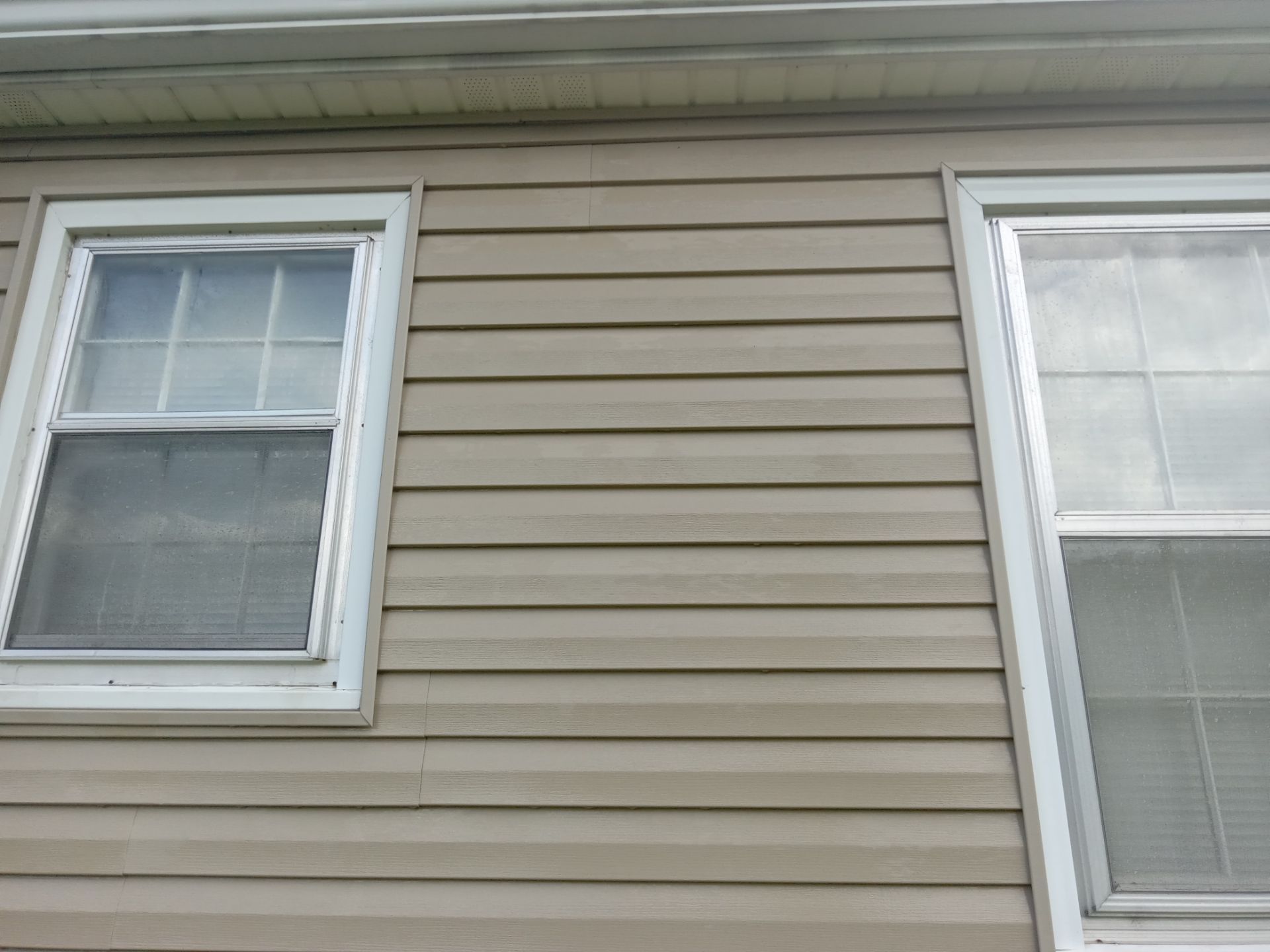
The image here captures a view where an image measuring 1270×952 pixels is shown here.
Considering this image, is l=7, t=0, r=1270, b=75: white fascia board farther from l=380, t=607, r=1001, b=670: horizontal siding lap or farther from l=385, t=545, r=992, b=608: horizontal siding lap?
l=380, t=607, r=1001, b=670: horizontal siding lap

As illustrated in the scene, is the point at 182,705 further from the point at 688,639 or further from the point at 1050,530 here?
the point at 1050,530

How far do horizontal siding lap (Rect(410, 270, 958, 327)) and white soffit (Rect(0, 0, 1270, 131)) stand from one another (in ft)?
1.77

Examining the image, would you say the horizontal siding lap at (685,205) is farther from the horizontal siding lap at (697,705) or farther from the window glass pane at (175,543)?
the horizontal siding lap at (697,705)

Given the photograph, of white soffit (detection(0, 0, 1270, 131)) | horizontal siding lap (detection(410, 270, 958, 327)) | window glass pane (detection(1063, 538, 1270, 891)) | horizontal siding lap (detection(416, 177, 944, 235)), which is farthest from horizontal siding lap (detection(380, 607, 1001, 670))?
white soffit (detection(0, 0, 1270, 131))

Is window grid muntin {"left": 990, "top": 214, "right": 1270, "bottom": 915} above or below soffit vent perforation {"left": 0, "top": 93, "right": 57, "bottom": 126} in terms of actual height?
below

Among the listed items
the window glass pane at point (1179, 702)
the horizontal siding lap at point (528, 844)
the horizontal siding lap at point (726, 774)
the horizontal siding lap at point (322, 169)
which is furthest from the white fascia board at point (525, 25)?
the horizontal siding lap at point (528, 844)

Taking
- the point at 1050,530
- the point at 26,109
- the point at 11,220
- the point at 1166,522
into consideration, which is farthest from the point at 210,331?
the point at 1166,522

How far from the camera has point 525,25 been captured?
2.13 metres

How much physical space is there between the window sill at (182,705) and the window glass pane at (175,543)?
11 cm

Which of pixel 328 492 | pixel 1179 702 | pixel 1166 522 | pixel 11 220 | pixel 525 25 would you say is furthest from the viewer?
pixel 11 220

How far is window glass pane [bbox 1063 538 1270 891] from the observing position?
68.7 inches

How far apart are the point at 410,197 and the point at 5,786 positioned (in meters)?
1.68

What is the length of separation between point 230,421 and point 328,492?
336 millimetres

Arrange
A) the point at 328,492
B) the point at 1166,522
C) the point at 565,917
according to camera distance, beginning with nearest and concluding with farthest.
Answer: the point at 565,917 → the point at 1166,522 → the point at 328,492
